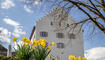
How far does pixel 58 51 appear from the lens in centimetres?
2423

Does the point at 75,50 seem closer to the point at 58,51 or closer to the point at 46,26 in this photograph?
the point at 58,51

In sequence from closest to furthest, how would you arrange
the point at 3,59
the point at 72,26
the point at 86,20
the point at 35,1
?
1. the point at 3,59
2. the point at 35,1
3. the point at 86,20
4. the point at 72,26

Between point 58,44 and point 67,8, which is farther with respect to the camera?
point 58,44

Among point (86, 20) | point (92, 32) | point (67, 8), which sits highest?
point (67, 8)

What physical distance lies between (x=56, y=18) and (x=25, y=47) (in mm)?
2867

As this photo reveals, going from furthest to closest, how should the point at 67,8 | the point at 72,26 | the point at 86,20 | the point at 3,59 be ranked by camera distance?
the point at 72,26 → the point at 86,20 → the point at 67,8 → the point at 3,59

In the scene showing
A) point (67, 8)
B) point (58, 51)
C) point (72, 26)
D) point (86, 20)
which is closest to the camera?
point (67, 8)

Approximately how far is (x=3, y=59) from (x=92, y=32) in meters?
4.29

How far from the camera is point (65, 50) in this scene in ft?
80.6

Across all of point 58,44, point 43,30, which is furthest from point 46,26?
point 58,44

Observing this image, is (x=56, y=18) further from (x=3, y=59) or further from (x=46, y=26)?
(x=46, y=26)

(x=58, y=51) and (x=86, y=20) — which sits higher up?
(x=86, y=20)

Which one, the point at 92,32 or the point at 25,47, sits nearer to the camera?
the point at 25,47

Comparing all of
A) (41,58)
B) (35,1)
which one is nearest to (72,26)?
(35,1)
